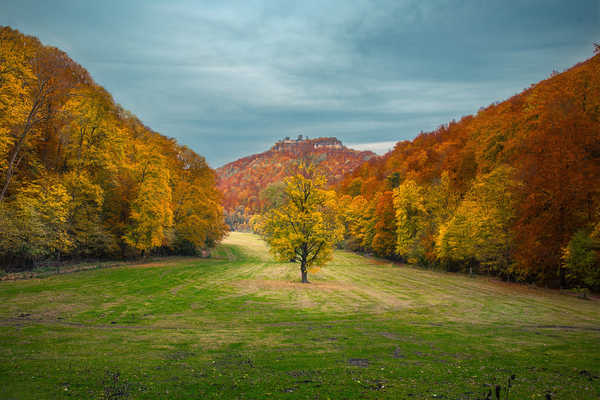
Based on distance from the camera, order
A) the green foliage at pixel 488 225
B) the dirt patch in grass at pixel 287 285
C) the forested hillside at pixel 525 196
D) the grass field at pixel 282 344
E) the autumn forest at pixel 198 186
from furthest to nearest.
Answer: the green foliage at pixel 488 225, the dirt patch in grass at pixel 287 285, the forested hillside at pixel 525 196, the autumn forest at pixel 198 186, the grass field at pixel 282 344

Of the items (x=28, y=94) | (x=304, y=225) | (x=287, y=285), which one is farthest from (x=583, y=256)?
(x=28, y=94)

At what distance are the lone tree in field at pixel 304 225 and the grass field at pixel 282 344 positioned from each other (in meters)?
5.27

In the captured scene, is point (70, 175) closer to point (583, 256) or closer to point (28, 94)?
point (28, 94)

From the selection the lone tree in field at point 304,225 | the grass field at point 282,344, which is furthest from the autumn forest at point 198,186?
the grass field at point 282,344

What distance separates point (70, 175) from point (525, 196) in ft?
134

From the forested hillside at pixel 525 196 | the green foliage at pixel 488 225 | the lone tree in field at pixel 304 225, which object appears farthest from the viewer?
the green foliage at pixel 488 225

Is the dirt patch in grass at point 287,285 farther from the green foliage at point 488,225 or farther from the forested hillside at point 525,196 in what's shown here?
the forested hillside at point 525,196

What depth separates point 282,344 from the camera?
11422 mm

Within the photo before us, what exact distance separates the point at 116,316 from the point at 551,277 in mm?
33256

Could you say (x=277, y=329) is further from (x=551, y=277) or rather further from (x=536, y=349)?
(x=551, y=277)

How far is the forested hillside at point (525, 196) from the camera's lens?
22391 millimetres

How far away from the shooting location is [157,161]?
38844 mm

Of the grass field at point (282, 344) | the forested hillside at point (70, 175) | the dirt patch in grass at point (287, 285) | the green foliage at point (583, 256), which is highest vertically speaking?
the forested hillside at point (70, 175)

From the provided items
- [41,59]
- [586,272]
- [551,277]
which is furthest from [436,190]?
[41,59]
